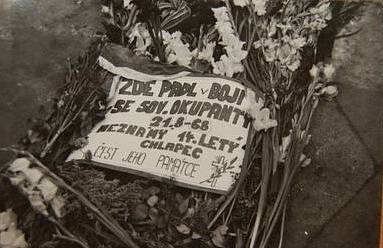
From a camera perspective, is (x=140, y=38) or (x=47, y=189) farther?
(x=140, y=38)

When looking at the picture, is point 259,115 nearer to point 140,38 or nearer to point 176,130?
point 176,130

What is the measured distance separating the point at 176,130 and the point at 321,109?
0.41 metres

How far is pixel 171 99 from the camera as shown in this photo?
138 cm

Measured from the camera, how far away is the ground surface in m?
1.23

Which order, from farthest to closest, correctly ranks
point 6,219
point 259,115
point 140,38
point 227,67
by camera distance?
point 140,38
point 227,67
point 259,115
point 6,219

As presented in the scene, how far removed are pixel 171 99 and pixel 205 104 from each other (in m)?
0.10

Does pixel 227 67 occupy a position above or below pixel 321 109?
above

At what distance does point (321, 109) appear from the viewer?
1406 mm

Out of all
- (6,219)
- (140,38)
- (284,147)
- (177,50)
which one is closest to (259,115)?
(284,147)

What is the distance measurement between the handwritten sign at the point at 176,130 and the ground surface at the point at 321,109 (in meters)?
0.20

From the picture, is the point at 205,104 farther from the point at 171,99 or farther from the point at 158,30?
the point at 158,30

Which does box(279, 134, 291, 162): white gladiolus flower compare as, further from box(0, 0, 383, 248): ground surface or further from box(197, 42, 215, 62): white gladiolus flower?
box(197, 42, 215, 62): white gladiolus flower

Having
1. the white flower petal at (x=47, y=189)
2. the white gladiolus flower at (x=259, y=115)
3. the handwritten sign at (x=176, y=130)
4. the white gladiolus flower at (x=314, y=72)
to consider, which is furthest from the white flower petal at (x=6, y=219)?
the white gladiolus flower at (x=314, y=72)

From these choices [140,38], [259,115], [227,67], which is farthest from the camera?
[140,38]
